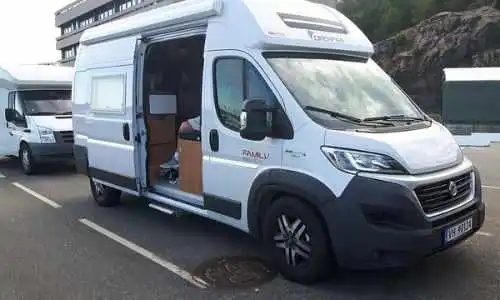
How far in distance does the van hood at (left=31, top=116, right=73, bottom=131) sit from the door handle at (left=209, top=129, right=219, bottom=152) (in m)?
7.65

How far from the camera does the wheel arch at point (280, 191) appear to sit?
4293 millimetres

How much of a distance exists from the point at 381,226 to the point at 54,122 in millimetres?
9800

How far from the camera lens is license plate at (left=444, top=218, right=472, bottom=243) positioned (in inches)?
168

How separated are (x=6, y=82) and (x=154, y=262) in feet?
31.6

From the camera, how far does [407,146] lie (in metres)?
4.25

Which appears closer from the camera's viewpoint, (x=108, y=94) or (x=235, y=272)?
(x=235, y=272)

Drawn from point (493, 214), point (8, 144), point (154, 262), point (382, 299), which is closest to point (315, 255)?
point (382, 299)

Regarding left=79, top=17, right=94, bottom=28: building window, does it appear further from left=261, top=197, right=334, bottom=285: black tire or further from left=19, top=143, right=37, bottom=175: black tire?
left=261, top=197, right=334, bottom=285: black tire

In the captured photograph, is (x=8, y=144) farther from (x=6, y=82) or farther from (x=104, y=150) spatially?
(x=104, y=150)

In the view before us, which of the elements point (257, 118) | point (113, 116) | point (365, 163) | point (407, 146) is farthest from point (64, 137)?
point (407, 146)

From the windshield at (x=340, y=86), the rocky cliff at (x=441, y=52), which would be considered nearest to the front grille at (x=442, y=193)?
the windshield at (x=340, y=86)

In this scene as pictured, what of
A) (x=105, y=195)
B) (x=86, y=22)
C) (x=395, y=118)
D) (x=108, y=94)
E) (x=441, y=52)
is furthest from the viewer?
(x=86, y=22)

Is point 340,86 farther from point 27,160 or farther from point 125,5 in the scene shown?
point 125,5

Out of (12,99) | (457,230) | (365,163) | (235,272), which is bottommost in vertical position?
(235,272)
